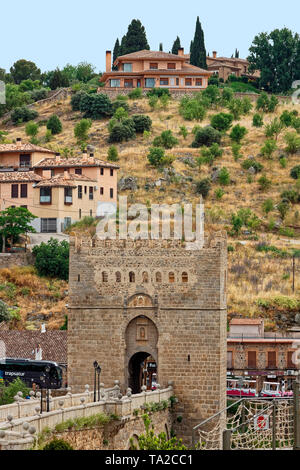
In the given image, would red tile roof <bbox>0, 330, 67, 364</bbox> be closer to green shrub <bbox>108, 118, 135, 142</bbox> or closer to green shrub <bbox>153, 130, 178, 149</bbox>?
green shrub <bbox>153, 130, 178, 149</bbox>

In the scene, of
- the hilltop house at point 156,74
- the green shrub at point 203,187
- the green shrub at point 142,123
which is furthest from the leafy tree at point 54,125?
the green shrub at point 203,187

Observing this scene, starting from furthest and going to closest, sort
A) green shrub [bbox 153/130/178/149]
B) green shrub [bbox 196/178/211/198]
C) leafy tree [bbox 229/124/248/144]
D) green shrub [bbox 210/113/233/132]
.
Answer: green shrub [bbox 210/113/233/132] → leafy tree [bbox 229/124/248/144] → green shrub [bbox 153/130/178/149] → green shrub [bbox 196/178/211/198]

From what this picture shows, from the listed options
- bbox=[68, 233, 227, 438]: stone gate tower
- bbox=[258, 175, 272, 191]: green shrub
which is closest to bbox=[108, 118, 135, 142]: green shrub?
bbox=[258, 175, 272, 191]: green shrub

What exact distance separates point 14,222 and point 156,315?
32.3 metres

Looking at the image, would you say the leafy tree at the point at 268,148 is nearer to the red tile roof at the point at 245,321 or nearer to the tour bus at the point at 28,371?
the red tile roof at the point at 245,321

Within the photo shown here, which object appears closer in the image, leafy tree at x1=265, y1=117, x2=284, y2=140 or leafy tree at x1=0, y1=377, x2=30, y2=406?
leafy tree at x1=0, y1=377, x2=30, y2=406

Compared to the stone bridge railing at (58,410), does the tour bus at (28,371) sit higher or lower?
higher

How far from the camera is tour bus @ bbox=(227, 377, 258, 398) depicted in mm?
53312

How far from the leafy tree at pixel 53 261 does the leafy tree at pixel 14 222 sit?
260 centimetres

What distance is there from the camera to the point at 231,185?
86.1 m

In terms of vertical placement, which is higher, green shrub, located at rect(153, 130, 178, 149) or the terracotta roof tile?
green shrub, located at rect(153, 130, 178, 149)

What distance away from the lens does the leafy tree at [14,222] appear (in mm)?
72688

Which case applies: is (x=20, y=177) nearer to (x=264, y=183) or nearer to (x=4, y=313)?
(x=4, y=313)

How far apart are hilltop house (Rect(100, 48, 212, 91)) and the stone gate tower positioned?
63.7 m
